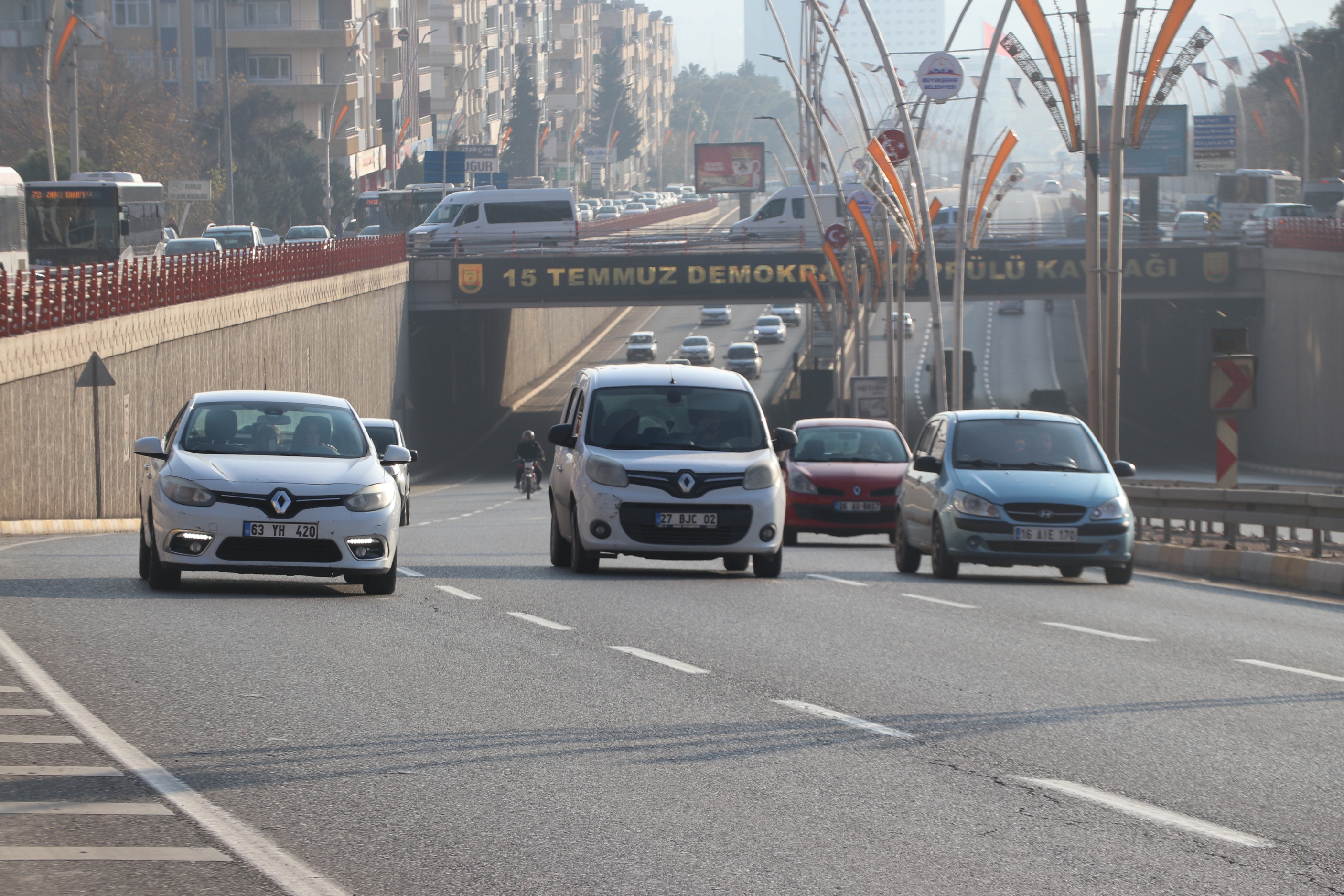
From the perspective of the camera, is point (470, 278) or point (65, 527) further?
point (470, 278)

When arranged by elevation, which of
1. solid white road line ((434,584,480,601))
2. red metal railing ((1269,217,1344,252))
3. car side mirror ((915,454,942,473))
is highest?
red metal railing ((1269,217,1344,252))

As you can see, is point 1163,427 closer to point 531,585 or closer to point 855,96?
point 855,96

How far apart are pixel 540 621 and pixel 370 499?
5.63 feet

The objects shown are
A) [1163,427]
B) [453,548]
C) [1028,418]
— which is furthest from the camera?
[1163,427]

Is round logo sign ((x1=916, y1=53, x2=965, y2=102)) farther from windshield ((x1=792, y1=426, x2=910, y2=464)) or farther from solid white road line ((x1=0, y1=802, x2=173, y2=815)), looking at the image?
solid white road line ((x1=0, y1=802, x2=173, y2=815))

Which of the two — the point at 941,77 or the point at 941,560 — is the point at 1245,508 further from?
the point at 941,77

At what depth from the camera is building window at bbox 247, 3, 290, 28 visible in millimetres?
95125

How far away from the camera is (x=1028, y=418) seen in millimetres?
17281

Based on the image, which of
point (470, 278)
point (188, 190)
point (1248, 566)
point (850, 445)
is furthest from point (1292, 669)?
point (188, 190)

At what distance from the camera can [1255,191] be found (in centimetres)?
8669

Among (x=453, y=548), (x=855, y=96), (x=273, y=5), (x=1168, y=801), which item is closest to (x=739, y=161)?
(x=273, y=5)

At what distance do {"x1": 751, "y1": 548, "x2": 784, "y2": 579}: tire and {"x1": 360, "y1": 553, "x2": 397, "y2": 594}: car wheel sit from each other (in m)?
3.40

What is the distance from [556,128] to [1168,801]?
176441 millimetres

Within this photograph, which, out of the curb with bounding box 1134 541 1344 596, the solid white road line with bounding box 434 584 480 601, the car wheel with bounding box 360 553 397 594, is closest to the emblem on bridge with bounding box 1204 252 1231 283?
the curb with bounding box 1134 541 1344 596
